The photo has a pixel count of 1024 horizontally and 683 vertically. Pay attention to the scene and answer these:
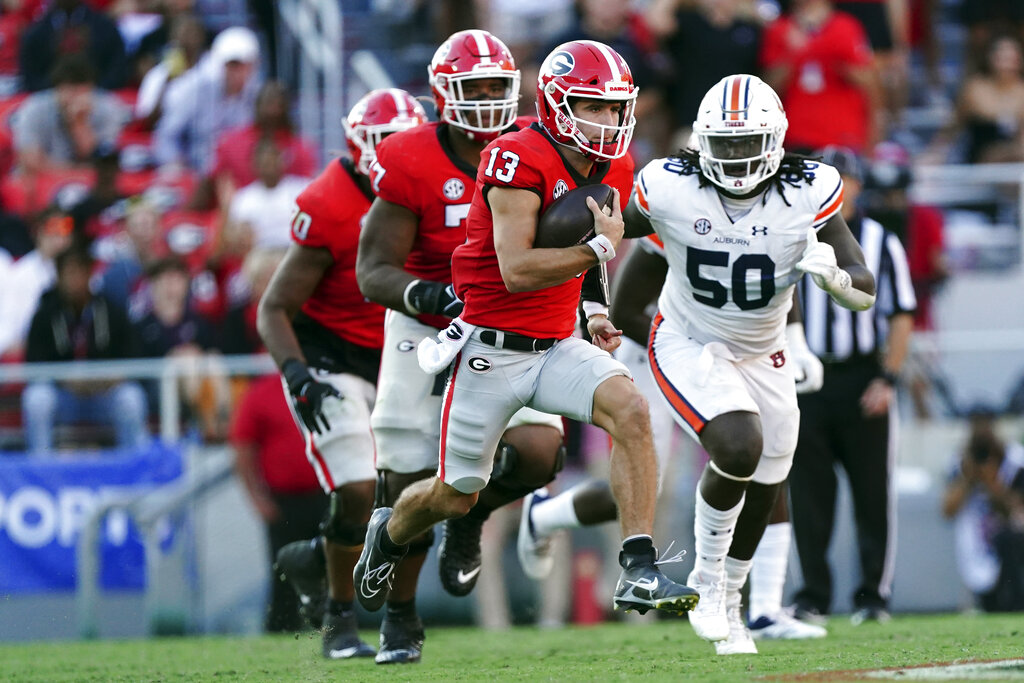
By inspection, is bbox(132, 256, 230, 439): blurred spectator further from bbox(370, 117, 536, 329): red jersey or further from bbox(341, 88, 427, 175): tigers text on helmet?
bbox(370, 117, 536, 329): red jersey

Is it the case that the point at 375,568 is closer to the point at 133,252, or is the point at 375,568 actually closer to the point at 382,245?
Result: the point at 382,245

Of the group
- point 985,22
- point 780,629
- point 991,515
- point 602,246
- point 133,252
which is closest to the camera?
point 602,246

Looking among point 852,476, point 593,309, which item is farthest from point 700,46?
point 593,309

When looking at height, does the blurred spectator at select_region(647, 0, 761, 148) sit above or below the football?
above

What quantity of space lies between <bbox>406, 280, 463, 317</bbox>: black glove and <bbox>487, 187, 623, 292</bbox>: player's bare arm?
617 millimetres

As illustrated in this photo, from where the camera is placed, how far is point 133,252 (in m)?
10.7

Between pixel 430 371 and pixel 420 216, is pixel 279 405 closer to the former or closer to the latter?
pixel 420 216

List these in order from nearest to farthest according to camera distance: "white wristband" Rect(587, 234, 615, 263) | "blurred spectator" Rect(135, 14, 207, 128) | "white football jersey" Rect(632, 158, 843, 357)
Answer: "white wristband" Rect(587, 234, 615, 263)
"white football jersey" Rect(632, 158, 843, 357)
"blurred spectator" Rect(135, 14, 207, 128)

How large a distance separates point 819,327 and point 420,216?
8.64 ft

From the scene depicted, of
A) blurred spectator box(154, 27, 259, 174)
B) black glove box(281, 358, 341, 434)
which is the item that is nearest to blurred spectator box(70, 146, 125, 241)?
blurred spectator box(154, 27, 259, 174)

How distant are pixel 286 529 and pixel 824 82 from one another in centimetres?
485

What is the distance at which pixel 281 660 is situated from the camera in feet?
21.2

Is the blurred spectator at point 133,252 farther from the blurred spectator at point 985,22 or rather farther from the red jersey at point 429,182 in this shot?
the blurred spectator at point 985,22

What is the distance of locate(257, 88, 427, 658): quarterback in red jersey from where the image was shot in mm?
6219
